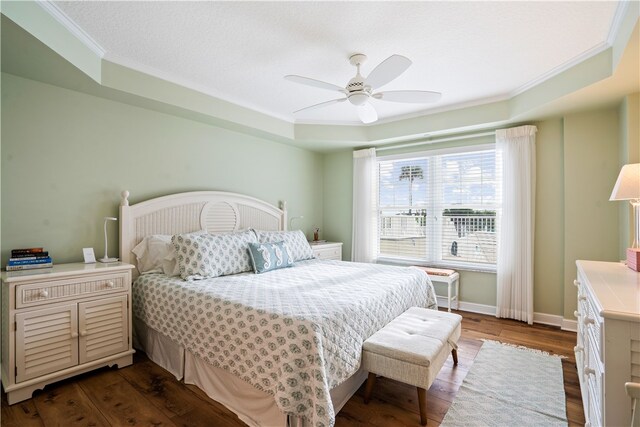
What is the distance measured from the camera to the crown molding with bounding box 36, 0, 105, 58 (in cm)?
191

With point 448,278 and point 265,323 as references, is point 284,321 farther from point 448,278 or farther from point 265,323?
point 448,278

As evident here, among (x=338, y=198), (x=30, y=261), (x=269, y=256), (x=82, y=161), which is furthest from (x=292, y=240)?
(x=30, y=261)

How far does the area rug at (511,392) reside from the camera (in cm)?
188

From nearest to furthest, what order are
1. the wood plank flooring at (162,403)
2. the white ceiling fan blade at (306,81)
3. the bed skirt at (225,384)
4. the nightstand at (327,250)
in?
the bed skirt at (225,384) → the wood plank flooring at (162,403) → the white ceiling fan blade at (306,81) → the nightstand at (327,250)

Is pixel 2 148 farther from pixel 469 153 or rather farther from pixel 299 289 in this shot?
pixel 469 153

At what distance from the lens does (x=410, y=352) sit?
5.97 ft

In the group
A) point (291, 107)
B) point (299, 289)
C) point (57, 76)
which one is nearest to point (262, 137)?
point (291, 107)

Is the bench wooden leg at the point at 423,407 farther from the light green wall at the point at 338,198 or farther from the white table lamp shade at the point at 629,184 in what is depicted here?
the light green wall at the point at 338,198

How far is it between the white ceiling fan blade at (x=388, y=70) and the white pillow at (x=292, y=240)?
205 cm

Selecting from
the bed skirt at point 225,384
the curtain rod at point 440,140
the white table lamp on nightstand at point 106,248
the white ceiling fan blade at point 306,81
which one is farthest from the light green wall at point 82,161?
the curtain rod at point 440,140

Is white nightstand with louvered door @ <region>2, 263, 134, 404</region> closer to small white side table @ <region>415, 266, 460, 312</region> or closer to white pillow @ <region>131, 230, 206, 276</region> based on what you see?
white pillow @ <region>131, 230, 206, 276</region>

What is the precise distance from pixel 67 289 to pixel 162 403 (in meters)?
1.08

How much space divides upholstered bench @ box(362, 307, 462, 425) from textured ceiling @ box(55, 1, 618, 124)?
6.97 feet

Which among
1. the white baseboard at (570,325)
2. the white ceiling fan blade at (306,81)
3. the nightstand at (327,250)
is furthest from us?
the nightstand at (327,250)
